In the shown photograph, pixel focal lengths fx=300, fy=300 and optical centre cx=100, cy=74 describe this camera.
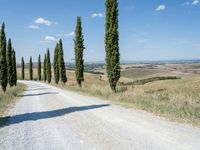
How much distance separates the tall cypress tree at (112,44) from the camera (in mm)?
27750

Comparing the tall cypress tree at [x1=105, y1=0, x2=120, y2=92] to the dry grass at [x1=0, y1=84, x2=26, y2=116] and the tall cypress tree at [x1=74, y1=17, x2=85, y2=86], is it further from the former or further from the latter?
the tall cypress tree at [x1=74, y1=17, x2=85, y2=86]

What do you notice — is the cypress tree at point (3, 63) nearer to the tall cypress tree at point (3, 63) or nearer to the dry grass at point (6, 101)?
the tall cypress tree at point (3, 63)

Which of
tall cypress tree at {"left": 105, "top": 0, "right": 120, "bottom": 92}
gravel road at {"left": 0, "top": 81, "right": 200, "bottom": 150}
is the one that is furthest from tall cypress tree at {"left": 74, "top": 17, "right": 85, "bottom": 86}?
gravel road at {"left": 0, "top": 81, "right": 200, "bottom": 150}

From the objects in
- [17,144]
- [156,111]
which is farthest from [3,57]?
[17,144]

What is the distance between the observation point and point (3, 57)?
135ft

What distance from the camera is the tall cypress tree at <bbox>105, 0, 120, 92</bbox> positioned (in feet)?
91.0

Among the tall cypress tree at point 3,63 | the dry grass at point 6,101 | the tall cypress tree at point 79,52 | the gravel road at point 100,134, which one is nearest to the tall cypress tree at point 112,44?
the dry grass at point 6,101

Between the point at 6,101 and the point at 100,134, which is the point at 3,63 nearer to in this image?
the point at 6,101

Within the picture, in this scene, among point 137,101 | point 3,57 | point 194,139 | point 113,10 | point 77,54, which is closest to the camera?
point 194,139

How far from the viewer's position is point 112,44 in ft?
92.2

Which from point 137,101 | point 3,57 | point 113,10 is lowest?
point 137,101

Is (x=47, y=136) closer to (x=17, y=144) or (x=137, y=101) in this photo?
(x=17, y=144)

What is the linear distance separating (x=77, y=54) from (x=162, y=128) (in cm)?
3636

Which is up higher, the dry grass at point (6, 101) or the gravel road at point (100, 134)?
the gravel road at point (100, 134)
